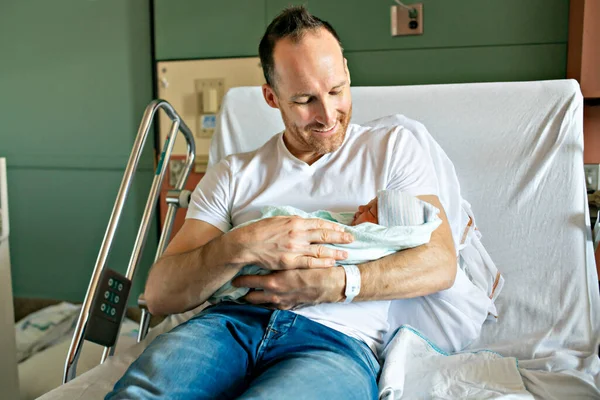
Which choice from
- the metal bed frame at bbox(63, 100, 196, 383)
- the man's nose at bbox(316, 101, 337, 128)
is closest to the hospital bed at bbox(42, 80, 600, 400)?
the metal bed frame at bbox(63, 100, 196, 383)

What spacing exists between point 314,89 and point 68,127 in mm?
1928

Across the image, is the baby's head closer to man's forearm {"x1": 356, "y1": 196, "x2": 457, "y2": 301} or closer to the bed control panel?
man's forearm {"x1": 356, "y1": 196, "x2": 457, "y2": 301}

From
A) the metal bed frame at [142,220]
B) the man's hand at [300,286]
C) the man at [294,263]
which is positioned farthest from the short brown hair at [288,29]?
the man's hand at [300,286]

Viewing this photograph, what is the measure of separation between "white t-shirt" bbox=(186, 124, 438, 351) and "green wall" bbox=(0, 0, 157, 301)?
52.3 inches

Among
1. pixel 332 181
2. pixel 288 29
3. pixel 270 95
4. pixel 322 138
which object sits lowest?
pixel 332 181

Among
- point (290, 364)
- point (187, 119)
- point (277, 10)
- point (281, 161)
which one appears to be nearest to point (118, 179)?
point (187, 119)

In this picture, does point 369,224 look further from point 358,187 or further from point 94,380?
point 94,380

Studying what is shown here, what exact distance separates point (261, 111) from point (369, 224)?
78cm

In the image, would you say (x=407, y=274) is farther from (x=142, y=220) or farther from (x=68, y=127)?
(x=68, y=127)

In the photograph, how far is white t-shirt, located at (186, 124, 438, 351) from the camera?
143cm

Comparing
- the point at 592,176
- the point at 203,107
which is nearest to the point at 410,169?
the point at 592,176

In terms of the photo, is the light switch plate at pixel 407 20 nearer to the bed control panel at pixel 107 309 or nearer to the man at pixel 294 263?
the man at pixel 294 263

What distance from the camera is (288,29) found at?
1.44 metres

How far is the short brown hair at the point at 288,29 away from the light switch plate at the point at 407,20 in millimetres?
934
